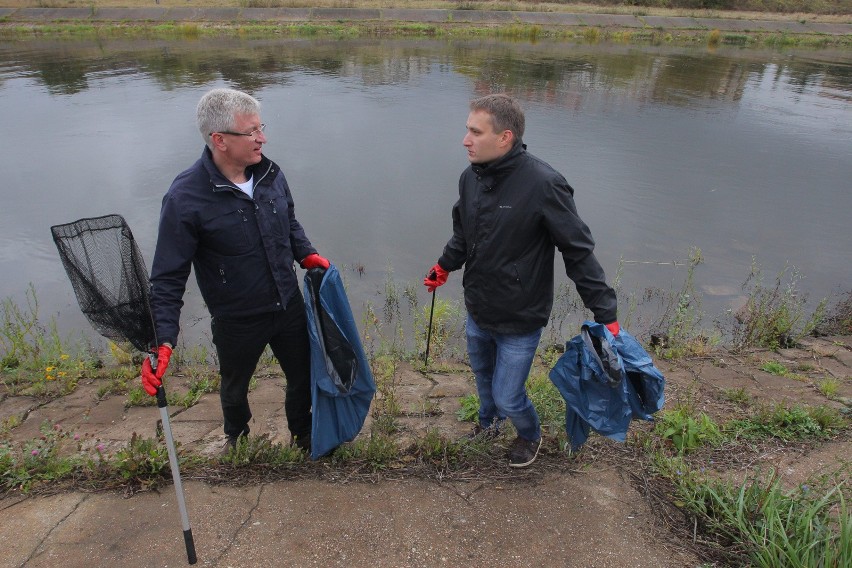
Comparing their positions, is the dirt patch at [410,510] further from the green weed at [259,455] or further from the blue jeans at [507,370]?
the blue jeans at [507,370]

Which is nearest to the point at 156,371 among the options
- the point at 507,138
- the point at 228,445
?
the point at 228,445

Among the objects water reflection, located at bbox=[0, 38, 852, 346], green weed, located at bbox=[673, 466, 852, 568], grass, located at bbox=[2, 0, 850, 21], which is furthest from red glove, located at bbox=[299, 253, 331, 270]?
grass, located at bbox=[2, 0, 850, 21]

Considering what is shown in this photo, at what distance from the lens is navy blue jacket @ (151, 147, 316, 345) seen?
2.40 meters

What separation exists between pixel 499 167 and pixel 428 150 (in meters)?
7.35

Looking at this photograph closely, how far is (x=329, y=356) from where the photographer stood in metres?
2.79

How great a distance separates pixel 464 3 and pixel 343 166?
2099 centimetres

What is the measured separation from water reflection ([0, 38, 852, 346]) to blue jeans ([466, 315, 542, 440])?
9.58 feet

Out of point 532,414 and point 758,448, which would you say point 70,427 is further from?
point 758,448

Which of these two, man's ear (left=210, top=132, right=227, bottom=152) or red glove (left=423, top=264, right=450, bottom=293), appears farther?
red glove (left=423, top=264, right=450, bottom=293)

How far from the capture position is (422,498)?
2.69 m

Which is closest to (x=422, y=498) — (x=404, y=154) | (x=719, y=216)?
(x=719, y=216)

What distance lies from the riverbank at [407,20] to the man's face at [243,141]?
73.8ft

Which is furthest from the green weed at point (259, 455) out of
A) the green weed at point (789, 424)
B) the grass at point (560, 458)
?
the green weed at point (789, 424)

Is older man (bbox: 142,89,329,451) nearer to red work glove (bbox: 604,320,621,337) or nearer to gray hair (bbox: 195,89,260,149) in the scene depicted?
gray hair (bbox: 195,89,260,149)
